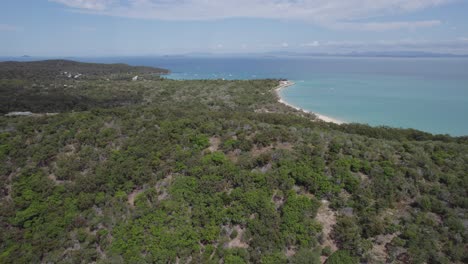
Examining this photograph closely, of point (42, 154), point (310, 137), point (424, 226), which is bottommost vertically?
point (424, 226)

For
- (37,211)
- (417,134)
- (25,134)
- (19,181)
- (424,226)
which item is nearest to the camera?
(424,226)

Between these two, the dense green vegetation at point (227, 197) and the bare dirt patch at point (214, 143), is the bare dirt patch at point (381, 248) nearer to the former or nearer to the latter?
the dense green vegetation at point (227, 197)

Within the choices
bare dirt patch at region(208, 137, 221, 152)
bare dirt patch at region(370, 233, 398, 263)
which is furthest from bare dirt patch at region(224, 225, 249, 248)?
bare dirt patch at region(208, 137, 221, 152)

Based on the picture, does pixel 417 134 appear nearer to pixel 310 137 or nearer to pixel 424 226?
pixel 310 137

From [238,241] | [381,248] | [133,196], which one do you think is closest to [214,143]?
[133,196]

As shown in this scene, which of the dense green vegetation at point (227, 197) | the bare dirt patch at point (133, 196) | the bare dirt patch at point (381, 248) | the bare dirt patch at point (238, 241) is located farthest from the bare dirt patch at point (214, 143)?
the bare dirt patch at point (381, 248)

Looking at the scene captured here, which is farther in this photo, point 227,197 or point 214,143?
point 214,143

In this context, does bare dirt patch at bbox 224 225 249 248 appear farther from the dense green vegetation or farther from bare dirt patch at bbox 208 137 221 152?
bare dirt patch at bbox 208 137 221 152

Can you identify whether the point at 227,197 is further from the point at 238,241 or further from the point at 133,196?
the point at 133,196

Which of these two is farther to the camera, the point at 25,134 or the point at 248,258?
the point at 25,134

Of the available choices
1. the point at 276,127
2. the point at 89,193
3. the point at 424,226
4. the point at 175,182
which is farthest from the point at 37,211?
the point at 424,226
